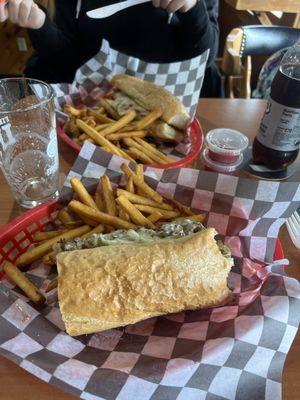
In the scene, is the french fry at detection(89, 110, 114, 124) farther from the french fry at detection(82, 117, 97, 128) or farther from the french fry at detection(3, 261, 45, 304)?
the french fry at detection(3, 261, 45, 304)

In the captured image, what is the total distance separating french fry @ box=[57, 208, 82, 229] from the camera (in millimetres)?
1131

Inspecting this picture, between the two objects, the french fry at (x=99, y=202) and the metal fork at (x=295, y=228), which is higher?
the metal fork at (x=295, y=228)

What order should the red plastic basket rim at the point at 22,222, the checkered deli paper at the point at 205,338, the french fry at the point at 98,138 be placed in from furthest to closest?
the french fry at the point at 98,138 → the red plastic basket rim at the point at 22,222 → the checkered deli paper at the point at 205,338

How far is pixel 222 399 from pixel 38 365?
1.32ft

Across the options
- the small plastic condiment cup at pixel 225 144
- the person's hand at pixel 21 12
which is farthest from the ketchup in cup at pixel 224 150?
the person's hand at pixel 21 12

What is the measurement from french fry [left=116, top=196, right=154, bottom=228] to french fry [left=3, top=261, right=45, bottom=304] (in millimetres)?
336

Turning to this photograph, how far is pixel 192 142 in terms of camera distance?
1.57 meters

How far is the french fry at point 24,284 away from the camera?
0.93 metres

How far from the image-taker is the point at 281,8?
2.52 metres

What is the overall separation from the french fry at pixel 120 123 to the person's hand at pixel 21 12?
0.70 metres

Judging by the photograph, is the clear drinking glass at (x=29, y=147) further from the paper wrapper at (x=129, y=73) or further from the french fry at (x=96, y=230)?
the paper wrapper at (x=129, y=73)

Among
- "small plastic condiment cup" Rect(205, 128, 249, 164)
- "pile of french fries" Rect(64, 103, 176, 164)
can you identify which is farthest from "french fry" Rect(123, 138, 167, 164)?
"small plastic condiment cup" Rect(205, 128, 249, 164)

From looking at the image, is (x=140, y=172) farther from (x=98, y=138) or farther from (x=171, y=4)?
(x=171, y=4)

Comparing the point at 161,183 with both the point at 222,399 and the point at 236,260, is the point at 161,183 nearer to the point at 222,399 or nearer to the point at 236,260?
the point at 236,260
